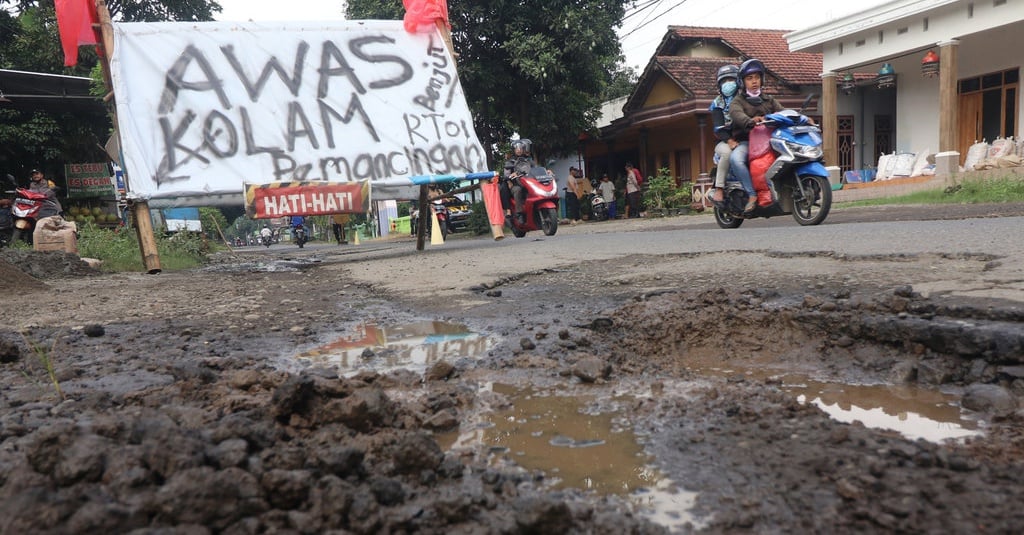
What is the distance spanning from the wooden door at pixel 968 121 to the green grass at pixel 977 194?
3344 millimetres

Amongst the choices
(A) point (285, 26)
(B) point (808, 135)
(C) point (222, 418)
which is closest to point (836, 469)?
(C) point (222, 418)

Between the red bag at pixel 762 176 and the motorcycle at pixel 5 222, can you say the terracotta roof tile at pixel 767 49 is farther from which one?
the motorcycle at pixel 5 222

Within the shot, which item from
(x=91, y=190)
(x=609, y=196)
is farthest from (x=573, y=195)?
(x=91, y=190)

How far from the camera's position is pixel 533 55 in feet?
43.6

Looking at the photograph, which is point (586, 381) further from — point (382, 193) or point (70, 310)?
point (382, 193)

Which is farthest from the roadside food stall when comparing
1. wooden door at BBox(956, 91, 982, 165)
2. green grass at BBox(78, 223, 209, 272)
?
wooden door at BBox(956, 91, 982, 165)

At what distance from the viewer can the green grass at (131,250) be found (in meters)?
6.75

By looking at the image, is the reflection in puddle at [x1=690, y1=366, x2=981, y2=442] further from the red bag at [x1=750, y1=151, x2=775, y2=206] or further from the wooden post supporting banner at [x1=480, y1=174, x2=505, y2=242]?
the wooden post supporting banner at [x1=480, y1=174, x2=505, y2=242]

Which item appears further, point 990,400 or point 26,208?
point 26,208

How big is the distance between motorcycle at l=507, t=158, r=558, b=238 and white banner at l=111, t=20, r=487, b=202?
1.62m

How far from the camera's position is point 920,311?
2.01 meters

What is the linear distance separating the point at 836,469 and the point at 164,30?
Answer: 234 inches

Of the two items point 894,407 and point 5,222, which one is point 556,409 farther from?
point 5,222

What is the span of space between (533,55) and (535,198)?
256 inches
